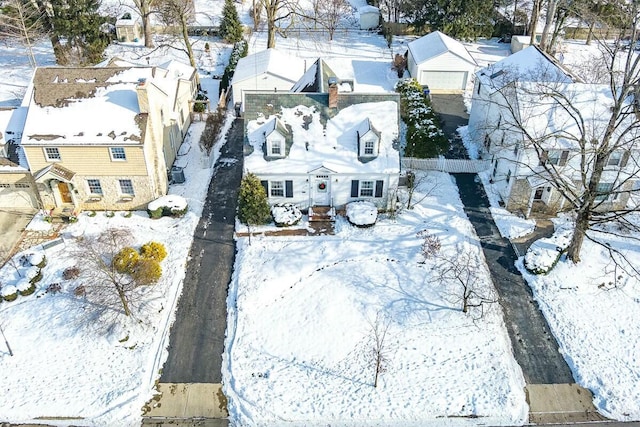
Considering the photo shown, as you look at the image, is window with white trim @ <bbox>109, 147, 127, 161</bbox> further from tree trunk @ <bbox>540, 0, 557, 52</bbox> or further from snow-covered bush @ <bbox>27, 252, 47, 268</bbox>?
tree trunk @ <bbox>540, 0, 557, 52</bbox>

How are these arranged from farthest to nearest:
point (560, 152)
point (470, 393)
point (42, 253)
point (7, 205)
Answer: point (7, 205), point (560, 152), point (42, 253), point (470, 393)

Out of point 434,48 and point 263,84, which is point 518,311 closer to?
point 263,84

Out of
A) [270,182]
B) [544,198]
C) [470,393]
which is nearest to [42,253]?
[270,182]

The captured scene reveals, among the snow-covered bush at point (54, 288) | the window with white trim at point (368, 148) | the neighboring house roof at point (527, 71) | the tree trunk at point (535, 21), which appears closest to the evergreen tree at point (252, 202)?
the window with white trim at point (368, 148)

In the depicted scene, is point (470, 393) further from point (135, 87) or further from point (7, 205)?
point (7, 205)

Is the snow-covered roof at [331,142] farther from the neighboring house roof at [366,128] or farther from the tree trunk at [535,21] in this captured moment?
the tree trunk at [535,21]

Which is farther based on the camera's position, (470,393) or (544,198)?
(544,198)

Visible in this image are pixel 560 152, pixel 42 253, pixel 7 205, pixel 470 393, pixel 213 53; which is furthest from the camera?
pixel 213 53
